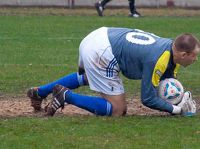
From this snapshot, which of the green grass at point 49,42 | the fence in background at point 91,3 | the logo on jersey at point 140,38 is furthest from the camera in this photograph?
the fence in background at point 91,3

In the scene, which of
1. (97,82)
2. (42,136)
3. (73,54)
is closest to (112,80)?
(97,82)

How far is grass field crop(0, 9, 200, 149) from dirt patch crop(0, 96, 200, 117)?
536mm

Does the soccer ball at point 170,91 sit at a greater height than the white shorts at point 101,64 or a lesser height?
lesser

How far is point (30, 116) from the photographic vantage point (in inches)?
376

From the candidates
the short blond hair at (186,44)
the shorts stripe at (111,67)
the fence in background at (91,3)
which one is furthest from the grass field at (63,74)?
the fence in background at (91,3)

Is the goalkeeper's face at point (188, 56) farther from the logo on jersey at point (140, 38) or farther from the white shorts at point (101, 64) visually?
the white shorts at point (101, 64)

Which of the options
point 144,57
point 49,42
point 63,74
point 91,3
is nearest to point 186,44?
point 144,57

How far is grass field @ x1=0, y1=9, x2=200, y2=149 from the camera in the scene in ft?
25.6

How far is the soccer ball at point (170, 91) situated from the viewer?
30.2 feet

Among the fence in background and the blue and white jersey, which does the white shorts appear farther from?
the fence in background

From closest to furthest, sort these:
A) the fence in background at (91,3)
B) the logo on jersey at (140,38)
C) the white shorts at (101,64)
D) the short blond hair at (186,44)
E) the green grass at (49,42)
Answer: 1. the short blond hair at (186,44)
2. the logo on jersey at (140,38)
3. the white shorts at (101,64)
4. the green grass at (49,42)
5. the fence in background at (91,3)

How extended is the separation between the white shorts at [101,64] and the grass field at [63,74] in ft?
1.31

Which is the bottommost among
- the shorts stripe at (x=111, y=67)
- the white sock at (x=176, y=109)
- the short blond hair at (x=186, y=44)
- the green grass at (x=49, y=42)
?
the green grass at (x=49, y=42)

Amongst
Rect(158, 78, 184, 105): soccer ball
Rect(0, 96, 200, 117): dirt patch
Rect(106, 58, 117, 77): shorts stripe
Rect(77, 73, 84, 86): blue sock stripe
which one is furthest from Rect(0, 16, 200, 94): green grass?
Rect(106, 58, 117, 77): shorts stripe
